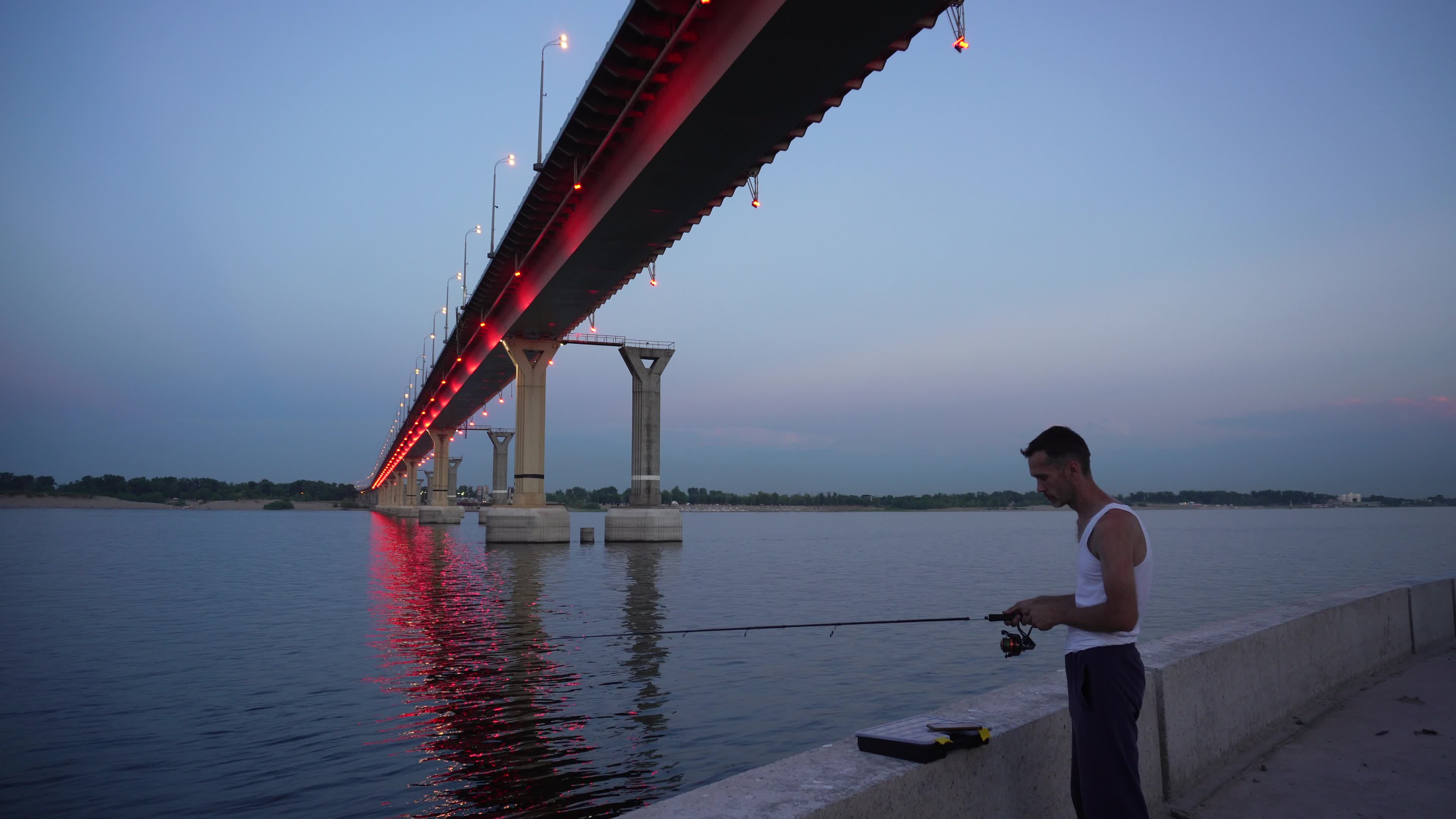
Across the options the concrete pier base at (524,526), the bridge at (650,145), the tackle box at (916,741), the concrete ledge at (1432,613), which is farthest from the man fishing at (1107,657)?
the concrete pier base at (524,526)

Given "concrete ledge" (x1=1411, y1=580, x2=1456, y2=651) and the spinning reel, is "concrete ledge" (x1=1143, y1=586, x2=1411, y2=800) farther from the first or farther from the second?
the spinning reel

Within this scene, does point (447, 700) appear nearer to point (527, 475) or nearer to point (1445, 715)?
point (1445, 715)

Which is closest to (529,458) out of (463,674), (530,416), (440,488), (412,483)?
(530,416)

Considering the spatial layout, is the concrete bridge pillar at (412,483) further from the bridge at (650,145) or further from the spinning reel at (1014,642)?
the spinning reel at (1014,642)

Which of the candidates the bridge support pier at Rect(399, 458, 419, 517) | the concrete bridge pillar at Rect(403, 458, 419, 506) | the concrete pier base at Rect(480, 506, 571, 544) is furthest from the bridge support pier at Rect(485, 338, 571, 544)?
the concrete bridge pillar at Rect(403, 458, 419, 506)

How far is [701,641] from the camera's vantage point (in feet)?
57.9

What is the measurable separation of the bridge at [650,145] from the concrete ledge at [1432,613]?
1020 cm

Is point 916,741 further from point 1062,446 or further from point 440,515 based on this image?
point 440,515

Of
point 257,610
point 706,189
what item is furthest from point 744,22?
point 257,610

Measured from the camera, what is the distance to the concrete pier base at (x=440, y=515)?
334ft

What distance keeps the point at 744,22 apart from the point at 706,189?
8.80 meters

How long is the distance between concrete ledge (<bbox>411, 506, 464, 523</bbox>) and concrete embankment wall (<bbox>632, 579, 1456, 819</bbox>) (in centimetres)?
9905

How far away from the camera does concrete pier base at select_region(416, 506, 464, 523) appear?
334 ft

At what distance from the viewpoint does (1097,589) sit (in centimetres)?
381
